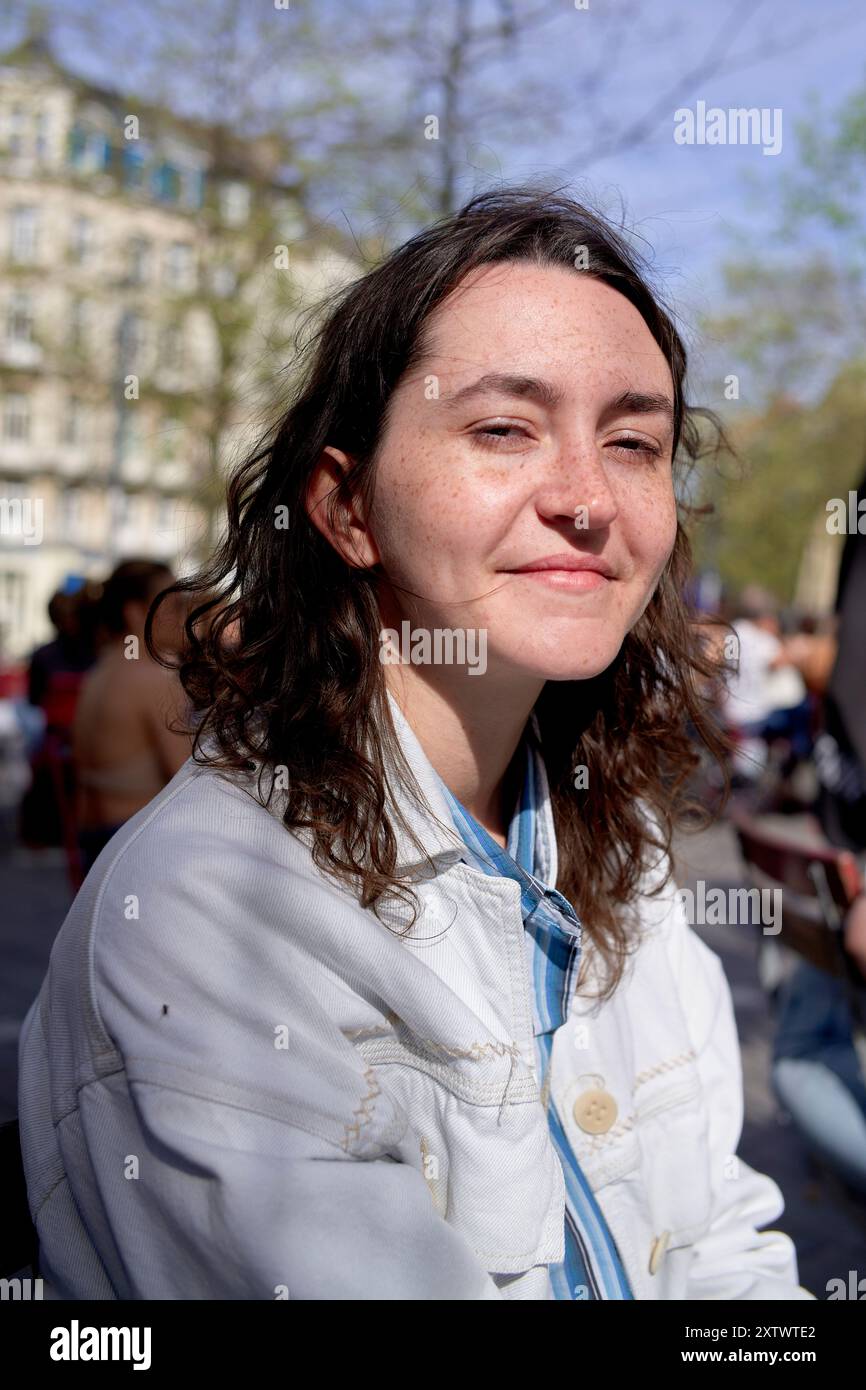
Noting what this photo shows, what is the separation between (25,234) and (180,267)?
8.50 ft

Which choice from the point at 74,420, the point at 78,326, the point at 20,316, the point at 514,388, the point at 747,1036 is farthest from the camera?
the point at 74,420

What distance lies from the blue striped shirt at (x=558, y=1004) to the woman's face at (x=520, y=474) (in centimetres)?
22

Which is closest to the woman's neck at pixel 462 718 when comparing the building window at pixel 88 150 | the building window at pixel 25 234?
the building window at pixel 88 150

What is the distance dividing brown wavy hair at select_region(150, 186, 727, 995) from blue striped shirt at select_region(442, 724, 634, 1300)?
138 millimetres

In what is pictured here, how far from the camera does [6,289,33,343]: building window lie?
12898 mm

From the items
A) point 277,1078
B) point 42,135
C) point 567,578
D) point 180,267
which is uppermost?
point 42,135

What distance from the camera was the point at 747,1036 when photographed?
18.1ft

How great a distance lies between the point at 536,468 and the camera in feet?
4.58

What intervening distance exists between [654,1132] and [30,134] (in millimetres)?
12876

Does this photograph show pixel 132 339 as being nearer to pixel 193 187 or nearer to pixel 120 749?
pixel 193 187

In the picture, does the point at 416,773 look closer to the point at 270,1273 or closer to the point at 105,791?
the point at 270,1273

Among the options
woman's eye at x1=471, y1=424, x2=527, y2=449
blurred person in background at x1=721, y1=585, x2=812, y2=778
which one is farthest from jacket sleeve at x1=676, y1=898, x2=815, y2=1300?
blurred person in background at x1=721, y1=585, x2=812, y2=778

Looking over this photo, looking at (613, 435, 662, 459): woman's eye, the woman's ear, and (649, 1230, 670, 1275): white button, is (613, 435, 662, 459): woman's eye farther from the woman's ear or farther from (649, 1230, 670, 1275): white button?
(649, 1230, 670, 1275): white button

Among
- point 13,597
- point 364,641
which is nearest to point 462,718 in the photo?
point 364,641
